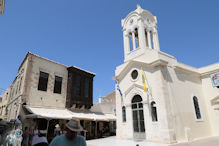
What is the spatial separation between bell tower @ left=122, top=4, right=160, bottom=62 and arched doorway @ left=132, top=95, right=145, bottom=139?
4585 mm

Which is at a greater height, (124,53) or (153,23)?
(153,23)

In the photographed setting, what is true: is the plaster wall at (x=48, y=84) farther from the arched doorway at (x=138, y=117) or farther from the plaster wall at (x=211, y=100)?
the plaster wall at (x=211, y=100)

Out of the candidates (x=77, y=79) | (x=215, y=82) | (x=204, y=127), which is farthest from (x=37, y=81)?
(x=204, y=127)

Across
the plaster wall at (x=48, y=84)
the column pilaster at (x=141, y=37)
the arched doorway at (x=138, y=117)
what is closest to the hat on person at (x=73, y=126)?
the arched doorway at (x=138, y=117)

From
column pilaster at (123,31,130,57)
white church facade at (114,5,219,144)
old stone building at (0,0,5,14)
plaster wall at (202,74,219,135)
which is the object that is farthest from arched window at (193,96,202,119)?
old stone building at (0,0,5,14)

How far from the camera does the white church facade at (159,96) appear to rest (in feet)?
35.3

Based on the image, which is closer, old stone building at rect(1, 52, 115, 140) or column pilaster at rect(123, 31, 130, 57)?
old stone building at rect(1, 52, 115, 140)

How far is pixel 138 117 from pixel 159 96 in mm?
2667

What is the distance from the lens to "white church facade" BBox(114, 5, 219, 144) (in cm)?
1075

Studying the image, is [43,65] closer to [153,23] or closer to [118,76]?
[118,76]

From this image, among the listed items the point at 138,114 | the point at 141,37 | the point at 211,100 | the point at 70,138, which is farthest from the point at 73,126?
the point at 211,100

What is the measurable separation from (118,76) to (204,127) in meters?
8.72

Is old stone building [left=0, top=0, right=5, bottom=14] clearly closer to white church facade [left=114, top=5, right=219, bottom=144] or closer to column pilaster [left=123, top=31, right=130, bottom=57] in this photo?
white church facade [left=114, top=5, right=219, bottom=144]

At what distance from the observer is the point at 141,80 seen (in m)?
12.9
